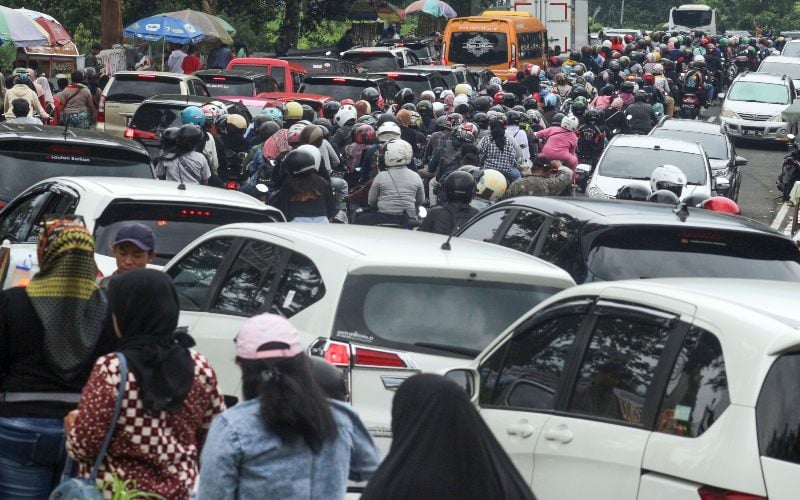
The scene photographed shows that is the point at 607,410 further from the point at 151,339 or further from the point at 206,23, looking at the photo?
the point at 206,23

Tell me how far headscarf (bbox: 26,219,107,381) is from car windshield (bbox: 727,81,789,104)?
33.9 meters

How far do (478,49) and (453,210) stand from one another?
97.9ft

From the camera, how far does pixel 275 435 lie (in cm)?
393

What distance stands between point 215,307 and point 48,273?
2.73m

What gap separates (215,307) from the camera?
25.1ft

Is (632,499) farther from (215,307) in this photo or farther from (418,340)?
(215,307)

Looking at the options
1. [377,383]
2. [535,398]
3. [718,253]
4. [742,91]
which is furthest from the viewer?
[742,91]

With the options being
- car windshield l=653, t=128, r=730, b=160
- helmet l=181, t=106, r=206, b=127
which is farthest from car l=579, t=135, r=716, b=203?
helmet l=181, t=106, r=206, b=127

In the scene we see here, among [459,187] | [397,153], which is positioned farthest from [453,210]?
[397,153]

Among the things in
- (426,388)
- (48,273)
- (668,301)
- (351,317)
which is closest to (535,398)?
(668,301)

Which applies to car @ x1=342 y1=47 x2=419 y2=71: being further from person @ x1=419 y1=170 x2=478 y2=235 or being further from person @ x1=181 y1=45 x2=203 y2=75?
person @ x1=419 y1=170 x2=478 y2=235

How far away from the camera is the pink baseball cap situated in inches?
159

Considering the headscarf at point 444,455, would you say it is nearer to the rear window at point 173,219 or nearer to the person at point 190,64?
the rear window at point 173,219

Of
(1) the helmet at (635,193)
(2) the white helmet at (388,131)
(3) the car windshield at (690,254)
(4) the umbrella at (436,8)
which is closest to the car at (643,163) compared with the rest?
(2) the white helmet at (388,131)
